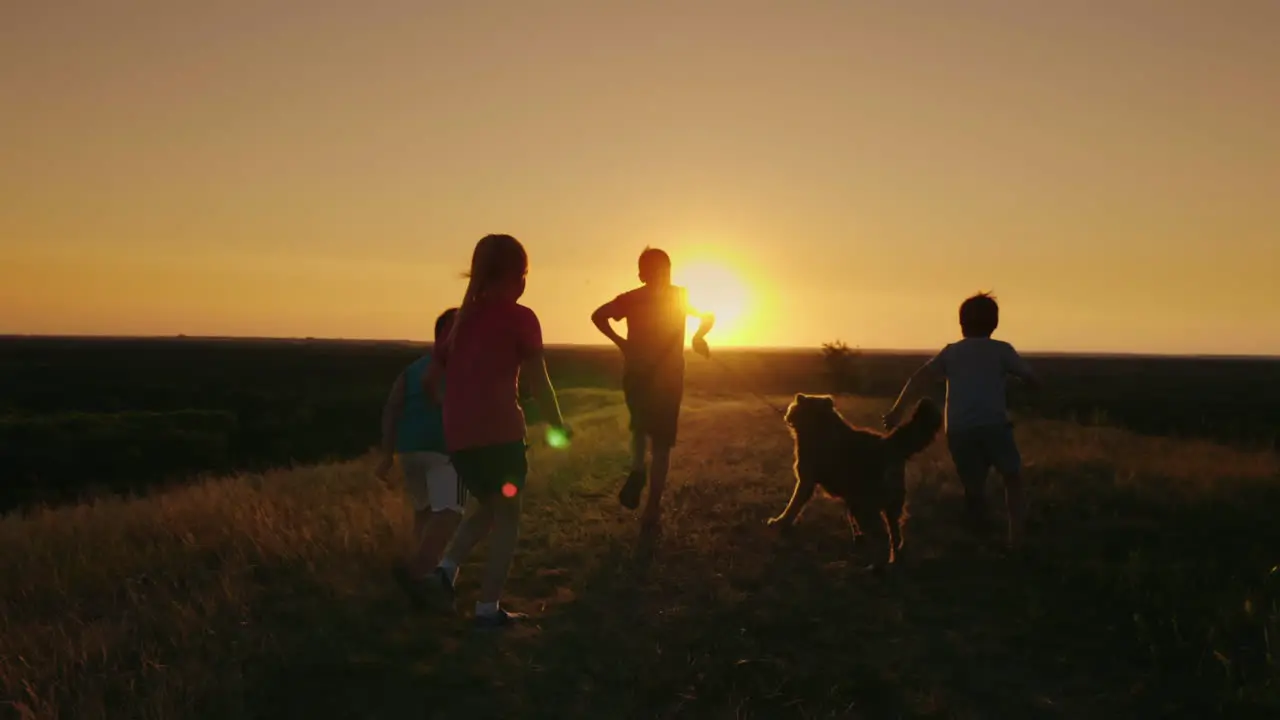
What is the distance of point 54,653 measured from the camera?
4.29 metres

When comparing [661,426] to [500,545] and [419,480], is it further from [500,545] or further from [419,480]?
[500,545]

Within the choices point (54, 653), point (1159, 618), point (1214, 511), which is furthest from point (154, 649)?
point (1214, 511)

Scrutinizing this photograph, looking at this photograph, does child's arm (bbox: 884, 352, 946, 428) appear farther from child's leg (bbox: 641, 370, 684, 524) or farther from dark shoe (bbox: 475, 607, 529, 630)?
dark shoe (bbox: 475, 607, 529, 630)

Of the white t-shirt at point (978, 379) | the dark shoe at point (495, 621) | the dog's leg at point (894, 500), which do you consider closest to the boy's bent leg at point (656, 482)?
the dog's leg at point (894, 500)

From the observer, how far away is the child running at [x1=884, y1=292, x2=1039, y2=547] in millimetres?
6727

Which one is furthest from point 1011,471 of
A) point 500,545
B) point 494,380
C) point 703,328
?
point 494,380

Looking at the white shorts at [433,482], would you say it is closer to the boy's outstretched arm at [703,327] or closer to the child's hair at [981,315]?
the boy's outstretched arm at [703,327]

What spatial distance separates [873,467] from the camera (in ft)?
21.2

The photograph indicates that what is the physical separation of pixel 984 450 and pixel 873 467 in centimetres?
102

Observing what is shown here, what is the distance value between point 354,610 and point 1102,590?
4601mm

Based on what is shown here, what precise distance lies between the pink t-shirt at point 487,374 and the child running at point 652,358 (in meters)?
2.42

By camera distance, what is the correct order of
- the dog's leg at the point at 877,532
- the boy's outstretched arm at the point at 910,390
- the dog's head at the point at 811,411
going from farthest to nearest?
the dog's head at the point at 811,411 < the boy's outstretched arm at the point at 910,390 < the dog's leg at the point at 877,532

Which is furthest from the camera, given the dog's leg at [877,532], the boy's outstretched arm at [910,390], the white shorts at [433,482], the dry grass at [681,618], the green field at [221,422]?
the green field at [221,422]

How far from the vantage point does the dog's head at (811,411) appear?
6941 mm
